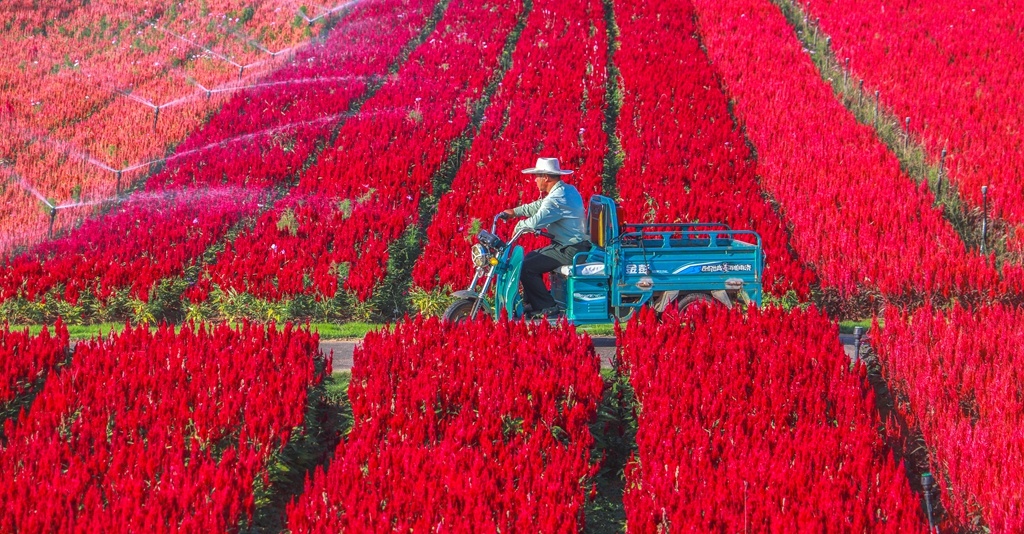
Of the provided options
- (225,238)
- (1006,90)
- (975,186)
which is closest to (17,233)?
(225,238)

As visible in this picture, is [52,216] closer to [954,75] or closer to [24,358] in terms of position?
[24,358]

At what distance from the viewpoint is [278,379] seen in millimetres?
7547

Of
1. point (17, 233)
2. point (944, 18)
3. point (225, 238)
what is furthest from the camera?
point (944, 18)

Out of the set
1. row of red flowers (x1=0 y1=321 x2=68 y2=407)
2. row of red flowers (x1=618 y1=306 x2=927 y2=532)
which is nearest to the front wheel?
row of red flowers (x1=618 y1=306 x2=927 y2=532)

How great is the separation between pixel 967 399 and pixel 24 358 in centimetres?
675

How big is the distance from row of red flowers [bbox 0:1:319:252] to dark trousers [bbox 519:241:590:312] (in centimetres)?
776

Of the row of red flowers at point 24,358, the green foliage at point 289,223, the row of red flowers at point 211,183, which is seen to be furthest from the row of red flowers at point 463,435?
the green foliage at point 289,223

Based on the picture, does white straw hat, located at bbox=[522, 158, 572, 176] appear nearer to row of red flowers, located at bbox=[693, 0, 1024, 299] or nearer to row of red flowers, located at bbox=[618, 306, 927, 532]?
row of red flowers, located at bbox=[618, 306, 927, 532]

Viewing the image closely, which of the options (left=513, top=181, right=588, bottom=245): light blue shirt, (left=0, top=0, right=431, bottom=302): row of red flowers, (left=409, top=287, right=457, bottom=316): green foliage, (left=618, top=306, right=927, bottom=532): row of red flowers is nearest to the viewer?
(left=618, top=306, right=927, bottom=532): row of red flowers

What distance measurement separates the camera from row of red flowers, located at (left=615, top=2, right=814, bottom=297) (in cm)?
1312

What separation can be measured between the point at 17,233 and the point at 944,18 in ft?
65.6

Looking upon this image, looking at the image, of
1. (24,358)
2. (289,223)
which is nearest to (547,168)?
(24,358)

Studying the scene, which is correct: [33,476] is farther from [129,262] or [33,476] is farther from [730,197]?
[730,197]

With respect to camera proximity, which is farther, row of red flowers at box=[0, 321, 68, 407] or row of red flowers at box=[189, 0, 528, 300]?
row of red flowers at box=[189, 0, 528, 300]
